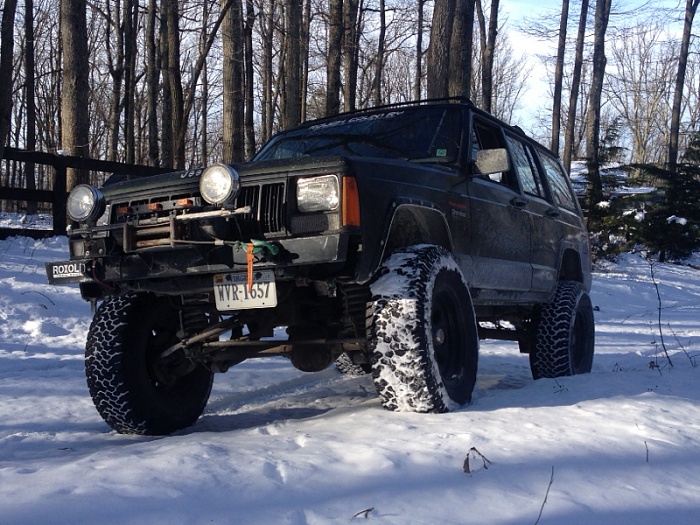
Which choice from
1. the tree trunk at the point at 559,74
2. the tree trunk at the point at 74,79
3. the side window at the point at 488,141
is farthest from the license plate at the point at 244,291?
the tree trunk at the point at 559,74

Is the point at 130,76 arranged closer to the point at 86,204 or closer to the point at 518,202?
the point at 518,202

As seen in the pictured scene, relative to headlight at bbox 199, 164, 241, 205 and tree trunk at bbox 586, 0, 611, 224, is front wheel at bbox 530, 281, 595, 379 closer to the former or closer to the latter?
headlight at bbox 199, 164, 241, 205

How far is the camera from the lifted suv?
333 cm

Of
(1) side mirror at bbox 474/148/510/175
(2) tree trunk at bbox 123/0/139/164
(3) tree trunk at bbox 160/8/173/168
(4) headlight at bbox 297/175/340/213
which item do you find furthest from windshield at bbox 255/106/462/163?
(2) tree trunk at bbox 123/0/139/164

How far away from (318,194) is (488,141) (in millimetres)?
2292

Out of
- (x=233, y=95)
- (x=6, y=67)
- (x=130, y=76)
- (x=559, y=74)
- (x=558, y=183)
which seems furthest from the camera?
(x=559, y=74)

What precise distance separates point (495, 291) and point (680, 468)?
7.44 ft

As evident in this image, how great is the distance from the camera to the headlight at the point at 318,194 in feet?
10.8

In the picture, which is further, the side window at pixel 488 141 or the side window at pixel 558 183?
the side window at pixel 558 183

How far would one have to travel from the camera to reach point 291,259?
10.7 feet

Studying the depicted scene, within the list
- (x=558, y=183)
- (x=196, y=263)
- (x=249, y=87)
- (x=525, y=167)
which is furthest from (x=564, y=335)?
(x=249, y=87)

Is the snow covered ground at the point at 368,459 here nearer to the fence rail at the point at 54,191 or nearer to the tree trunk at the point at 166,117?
the fence rail at the point at 54,191

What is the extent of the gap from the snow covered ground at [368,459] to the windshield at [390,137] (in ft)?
5.47

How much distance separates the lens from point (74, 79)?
12141 millimetres
